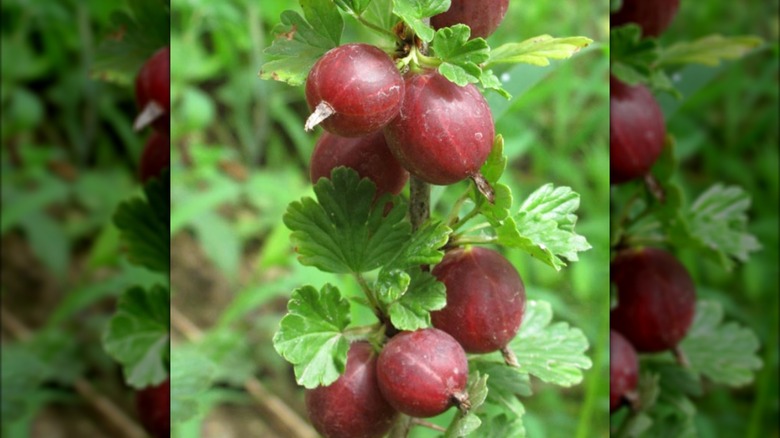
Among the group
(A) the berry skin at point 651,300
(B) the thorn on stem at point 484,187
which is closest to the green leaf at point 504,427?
(B) the thorn on stem at point 484,187

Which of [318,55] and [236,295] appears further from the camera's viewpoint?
[236,295]

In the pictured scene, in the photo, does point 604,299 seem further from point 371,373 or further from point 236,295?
point 236,295

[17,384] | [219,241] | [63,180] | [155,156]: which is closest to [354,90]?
[155,156]

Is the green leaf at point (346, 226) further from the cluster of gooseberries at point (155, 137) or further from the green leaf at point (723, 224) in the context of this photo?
the green leaf at point (723, 224)

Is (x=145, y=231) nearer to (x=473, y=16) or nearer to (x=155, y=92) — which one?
(x=155, y=92)

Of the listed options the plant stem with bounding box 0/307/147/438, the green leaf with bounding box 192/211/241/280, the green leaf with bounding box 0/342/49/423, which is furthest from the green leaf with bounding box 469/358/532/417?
the plant stem with bounding box 0/307/147/438

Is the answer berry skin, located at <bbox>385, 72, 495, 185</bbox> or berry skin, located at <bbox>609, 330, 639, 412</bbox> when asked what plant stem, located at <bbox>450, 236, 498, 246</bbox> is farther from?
berry skin, located at <bbox>609, 330, 639, 412</bbox>

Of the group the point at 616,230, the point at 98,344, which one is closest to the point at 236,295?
the point at 98,344
